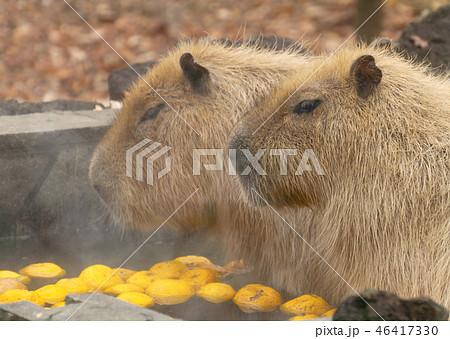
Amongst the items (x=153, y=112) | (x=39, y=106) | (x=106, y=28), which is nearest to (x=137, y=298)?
(x=153, y=112)

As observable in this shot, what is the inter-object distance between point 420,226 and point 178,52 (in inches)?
63.4

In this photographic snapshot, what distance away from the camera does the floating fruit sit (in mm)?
2955

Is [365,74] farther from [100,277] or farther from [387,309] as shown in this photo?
[100,277]

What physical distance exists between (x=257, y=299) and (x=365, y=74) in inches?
41.0

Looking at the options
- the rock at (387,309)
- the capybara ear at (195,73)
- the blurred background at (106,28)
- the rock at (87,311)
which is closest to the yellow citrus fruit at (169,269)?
the capybara ear at (195,73)

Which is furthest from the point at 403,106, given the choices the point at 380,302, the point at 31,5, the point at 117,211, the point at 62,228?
the point at 31,5

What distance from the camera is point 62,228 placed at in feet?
13.2

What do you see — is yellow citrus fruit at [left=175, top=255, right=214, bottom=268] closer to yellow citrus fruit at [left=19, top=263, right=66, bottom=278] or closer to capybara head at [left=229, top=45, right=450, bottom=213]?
yellow citrus fruit at [left=19, top=263, right=66, bottom=278]

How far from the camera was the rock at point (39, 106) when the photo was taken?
4.86m

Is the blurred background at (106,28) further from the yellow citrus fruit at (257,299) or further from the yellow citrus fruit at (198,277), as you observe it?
the yellow citrus fruit at (257,299)

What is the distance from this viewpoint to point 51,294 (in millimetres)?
2828

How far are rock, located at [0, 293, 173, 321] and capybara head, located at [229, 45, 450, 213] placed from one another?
0.76 m

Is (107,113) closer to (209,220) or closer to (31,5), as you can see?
(209,220)

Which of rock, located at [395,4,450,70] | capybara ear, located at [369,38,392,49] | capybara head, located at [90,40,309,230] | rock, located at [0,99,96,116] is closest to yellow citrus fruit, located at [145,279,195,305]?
capybara head, located at [90,40,309,230]
